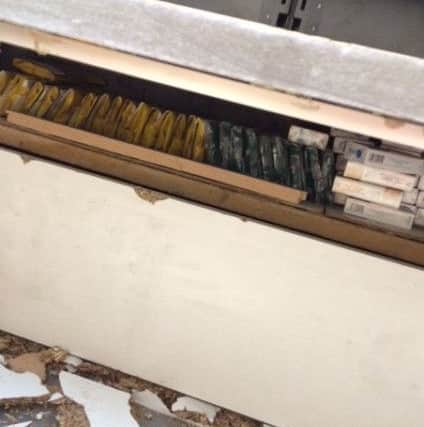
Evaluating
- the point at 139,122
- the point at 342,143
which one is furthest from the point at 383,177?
the point at 139,122

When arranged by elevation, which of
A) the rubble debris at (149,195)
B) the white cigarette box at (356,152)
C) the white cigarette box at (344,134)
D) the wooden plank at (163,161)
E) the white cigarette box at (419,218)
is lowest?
the rubble debris at (149,195)

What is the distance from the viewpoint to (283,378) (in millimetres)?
1222

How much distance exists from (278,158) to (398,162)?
0.27 m

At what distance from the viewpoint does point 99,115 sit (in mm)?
1256

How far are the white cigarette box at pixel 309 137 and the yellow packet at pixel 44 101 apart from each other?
1.94 ft

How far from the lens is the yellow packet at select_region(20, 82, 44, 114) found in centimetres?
124

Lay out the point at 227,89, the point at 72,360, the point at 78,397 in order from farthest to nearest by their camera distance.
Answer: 1. the point at 72,360
2. the point at 78,397
3. the point at 227,89

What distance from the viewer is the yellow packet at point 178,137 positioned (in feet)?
4.03

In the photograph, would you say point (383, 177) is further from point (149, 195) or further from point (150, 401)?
point (150, 401)

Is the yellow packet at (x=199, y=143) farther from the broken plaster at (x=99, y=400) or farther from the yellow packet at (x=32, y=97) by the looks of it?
the broken plaster at (x=99, y=400)

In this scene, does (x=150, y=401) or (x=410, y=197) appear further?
(x=150, y=401)

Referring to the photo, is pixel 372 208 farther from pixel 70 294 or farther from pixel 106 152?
pixel 70 294

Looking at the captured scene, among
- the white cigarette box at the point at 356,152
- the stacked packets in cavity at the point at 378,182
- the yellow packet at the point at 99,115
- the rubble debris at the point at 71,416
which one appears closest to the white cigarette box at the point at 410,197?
the stacked packets in cavity at the point at 378,182

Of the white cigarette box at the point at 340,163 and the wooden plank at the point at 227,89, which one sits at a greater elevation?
the wooden plank at the point at 227,89
